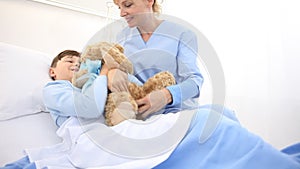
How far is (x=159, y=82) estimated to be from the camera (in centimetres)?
107

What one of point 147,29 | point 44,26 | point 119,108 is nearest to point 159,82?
point 119,108

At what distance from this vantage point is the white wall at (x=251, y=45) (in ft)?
5.11

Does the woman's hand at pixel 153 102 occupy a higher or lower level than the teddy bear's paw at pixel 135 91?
lower

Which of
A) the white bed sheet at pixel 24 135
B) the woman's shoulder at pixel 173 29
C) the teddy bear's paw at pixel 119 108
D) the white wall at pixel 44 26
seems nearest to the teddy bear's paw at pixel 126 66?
the teddy bear's paw at pixel 119 108

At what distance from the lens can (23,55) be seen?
49.8 inches

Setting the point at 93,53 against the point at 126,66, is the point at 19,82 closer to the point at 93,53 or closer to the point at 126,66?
the point at 93,53

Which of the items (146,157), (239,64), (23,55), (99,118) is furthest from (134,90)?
(239,64)

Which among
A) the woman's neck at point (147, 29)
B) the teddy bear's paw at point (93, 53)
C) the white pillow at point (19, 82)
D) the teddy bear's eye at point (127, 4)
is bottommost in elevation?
the white pillow at point (19, 82)

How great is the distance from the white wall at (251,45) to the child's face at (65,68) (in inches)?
11.7

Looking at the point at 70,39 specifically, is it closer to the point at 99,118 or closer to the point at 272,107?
the point at 99,118

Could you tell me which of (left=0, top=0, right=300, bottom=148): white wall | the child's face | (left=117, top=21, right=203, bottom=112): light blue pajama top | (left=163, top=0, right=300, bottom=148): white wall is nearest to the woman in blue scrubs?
(left=117, top=21, right=203, bottom=112): light blue pajama top

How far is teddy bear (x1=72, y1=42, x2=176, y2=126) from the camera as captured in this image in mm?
952

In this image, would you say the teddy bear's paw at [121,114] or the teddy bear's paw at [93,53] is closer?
the teddy bear's paw at [121,114]

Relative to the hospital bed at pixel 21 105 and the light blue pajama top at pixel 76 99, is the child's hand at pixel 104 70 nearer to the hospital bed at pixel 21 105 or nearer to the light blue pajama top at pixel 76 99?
the light blue pajama top at pixel 76 99
